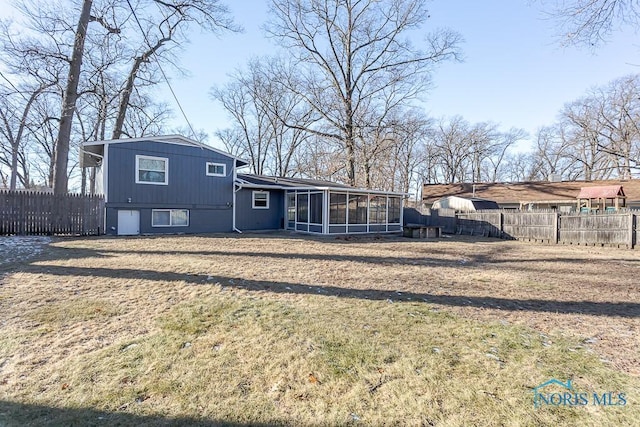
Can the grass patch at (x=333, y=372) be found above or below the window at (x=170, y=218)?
below

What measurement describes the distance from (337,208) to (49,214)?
10565mm

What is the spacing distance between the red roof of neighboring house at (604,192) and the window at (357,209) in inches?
547

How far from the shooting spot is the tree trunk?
13727mm

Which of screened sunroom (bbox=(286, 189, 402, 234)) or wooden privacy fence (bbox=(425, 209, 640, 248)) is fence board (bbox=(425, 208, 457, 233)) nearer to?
wooden privacy fence (bbox=(425, 209, 640, 248))

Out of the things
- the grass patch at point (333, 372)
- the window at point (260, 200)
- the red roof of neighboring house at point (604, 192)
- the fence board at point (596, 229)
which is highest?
the red roof of neighboring house at point (604, 192)

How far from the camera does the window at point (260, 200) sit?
1627cm

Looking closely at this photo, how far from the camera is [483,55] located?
14391mm

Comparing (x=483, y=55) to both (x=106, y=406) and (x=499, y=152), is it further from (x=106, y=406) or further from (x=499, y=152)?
(x=499, y=152)

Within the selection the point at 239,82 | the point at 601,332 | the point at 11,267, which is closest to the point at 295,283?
the point at 601,332

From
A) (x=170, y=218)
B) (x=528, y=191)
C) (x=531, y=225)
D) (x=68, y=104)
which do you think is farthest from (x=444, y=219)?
(x=68, y=104)

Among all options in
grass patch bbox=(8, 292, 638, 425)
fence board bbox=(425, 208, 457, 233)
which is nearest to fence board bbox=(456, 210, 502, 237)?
fence board bbox=(425, 208, 457, 233)

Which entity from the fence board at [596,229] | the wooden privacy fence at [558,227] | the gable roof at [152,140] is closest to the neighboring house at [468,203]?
the wooden privacy fence at [558,227]

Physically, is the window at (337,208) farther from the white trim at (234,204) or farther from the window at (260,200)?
the white trim at (234,204)

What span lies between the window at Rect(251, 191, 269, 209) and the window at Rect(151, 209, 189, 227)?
10.4 feet
